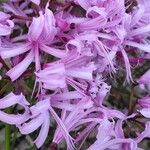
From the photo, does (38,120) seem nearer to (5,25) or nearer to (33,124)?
(33,124)

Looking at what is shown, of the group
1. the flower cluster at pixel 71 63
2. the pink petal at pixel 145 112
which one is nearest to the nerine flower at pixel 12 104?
the flower cluster at pixel 71 63

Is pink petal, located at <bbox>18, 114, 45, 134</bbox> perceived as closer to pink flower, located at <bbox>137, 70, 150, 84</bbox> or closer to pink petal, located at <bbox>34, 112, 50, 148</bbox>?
pink petal, located at <bbox>34, 112, 50, 148</bbox>

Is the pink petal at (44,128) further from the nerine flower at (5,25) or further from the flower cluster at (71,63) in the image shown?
the nerine flower at (5,25)

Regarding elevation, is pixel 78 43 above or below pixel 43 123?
above

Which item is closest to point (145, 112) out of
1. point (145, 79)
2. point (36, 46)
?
point (145, 79)

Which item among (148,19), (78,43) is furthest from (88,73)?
(148,19)

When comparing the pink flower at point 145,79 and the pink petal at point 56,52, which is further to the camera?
the pink flower at point 145,79

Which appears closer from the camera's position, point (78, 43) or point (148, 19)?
point (78, 43)

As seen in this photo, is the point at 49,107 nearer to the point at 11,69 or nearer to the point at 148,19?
the point at 11,69

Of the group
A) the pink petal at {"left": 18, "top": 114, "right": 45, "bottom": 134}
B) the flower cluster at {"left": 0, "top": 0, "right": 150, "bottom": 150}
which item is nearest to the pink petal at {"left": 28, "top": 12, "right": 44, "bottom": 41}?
the flower cluster at {"left": 0, "top": 0, "right": 150, "bottom": 150}
